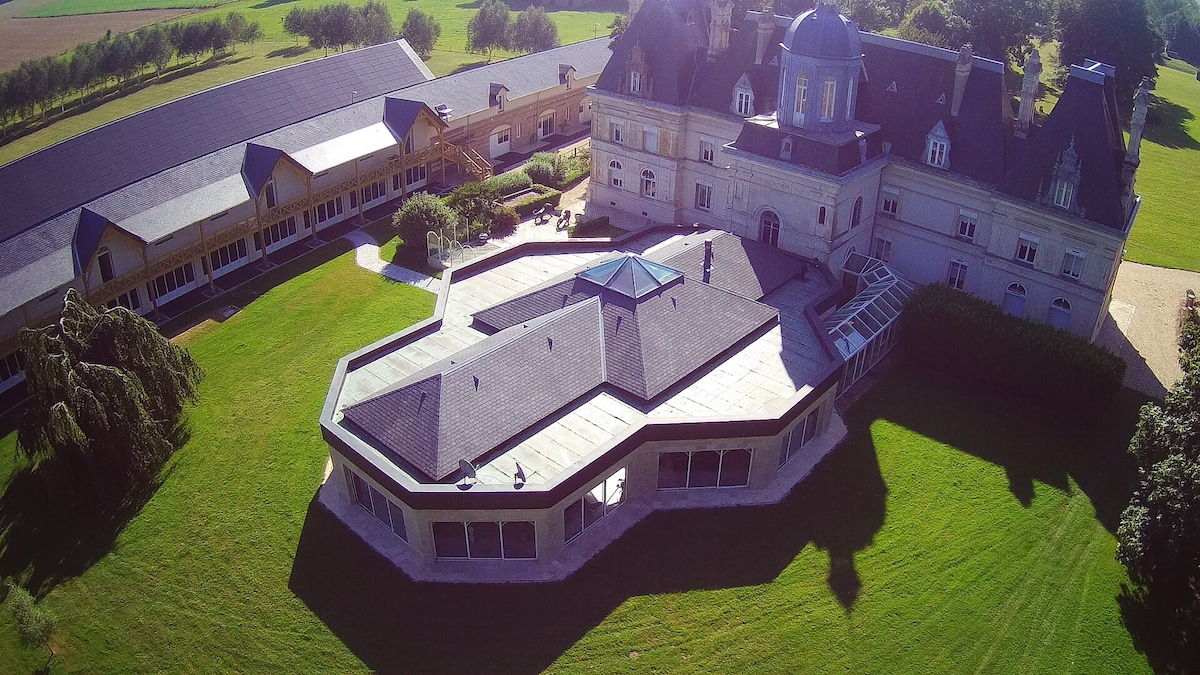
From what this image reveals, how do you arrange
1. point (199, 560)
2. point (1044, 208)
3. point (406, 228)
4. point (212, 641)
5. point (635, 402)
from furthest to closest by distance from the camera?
point (406, 228) → point (1044, 208) → point (635, 402) → point (199, 560) → point (212, 641)

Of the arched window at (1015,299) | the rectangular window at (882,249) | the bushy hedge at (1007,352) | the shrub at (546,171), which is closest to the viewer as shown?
the bushy hedge at (1007,352)

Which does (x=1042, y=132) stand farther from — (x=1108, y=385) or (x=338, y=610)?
(x=338, y=610)

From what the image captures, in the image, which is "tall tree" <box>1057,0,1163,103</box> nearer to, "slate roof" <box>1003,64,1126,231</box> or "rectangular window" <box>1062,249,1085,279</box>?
"slate roof" <box>1003,64,1126,231</box>

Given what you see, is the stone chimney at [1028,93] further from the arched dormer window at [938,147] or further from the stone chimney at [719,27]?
the stone chimney at [719,27]

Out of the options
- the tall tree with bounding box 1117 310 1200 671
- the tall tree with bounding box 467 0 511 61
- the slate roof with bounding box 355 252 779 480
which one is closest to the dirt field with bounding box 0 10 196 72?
the tall tree with bounding box 467 0 511 61

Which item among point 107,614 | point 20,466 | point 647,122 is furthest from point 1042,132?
point 20,466

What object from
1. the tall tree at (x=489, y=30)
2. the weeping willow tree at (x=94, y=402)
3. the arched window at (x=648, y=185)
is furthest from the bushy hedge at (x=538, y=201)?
the tall tree at (x=489, y=30)
